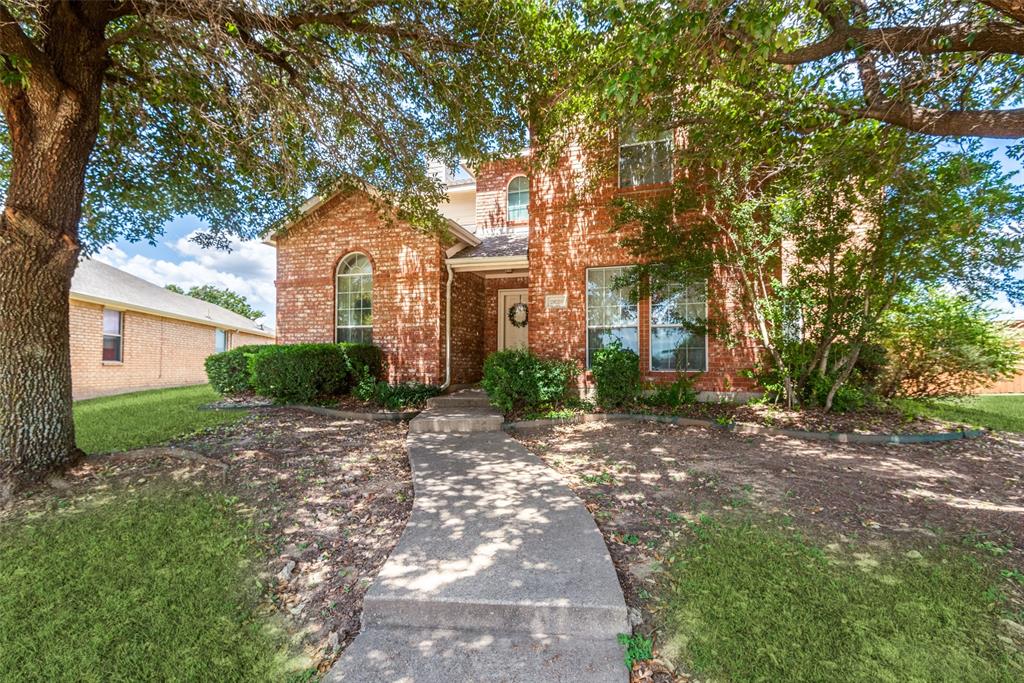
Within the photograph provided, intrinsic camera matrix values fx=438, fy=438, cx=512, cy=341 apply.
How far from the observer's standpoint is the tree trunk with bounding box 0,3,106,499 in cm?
399

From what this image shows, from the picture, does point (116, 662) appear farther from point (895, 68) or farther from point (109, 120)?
point (895, 68)

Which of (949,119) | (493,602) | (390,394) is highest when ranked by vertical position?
(949,119)

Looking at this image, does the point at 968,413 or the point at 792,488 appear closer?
the point at 792,488

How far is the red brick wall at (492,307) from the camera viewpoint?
11641 millimetres

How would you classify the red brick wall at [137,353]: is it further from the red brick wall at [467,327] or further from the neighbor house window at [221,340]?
the red brick wall at [467,327]

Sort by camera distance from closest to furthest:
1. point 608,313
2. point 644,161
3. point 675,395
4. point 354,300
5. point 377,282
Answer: point 675,395
point 644,161
point 608,313
point 377,282
point 354,300

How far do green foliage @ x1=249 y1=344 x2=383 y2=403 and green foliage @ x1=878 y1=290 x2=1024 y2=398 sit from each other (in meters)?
9.39

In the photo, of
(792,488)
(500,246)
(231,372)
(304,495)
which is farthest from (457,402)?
(231,372)

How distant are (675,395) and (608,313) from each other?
201cm

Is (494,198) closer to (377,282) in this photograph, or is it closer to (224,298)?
(377,282)

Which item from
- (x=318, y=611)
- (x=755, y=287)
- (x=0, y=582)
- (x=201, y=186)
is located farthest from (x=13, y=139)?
(x=755, y=287)

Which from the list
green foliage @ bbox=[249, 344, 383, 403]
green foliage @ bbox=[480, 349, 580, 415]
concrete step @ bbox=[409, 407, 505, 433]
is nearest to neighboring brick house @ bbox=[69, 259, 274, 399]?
green foliage @ bbox=[249, 344, 383, 403]

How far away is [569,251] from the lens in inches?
345

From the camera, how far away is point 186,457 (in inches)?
191
